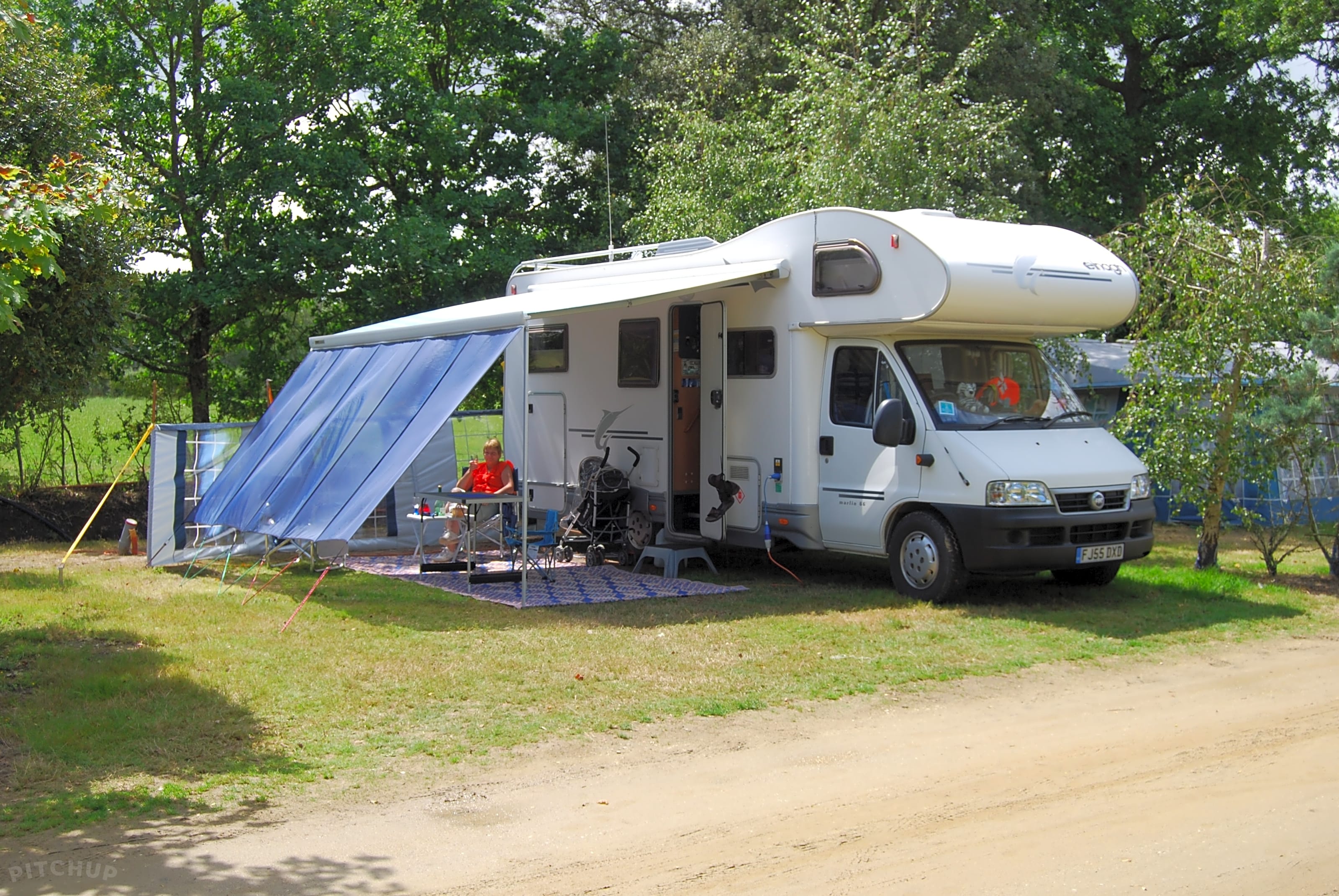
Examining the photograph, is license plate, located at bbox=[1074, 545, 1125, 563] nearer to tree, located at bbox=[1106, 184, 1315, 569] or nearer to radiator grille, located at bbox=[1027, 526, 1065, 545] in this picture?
radiator grille, located at bbox=[1027, 526, 1065, 545]

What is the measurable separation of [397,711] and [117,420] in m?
13.4

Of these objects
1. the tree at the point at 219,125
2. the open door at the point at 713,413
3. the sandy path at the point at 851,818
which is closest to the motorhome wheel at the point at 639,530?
the open door at the point at 713,413

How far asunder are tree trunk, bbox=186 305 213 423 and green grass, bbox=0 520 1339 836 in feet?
22.2

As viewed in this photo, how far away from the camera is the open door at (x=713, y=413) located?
11.4 metres

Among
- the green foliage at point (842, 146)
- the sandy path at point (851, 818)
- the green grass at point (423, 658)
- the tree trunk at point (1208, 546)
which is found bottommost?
the sandy path at point (851, 818)

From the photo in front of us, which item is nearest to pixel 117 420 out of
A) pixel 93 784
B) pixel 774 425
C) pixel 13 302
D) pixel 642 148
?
pixel 642 148

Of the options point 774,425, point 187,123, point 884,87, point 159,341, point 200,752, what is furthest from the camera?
point 159,341

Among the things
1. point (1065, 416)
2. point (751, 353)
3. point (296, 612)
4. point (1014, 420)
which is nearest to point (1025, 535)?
point (1014, 420)

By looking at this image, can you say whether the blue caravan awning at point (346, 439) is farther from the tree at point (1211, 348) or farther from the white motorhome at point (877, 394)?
the tree at point (1211, 348)

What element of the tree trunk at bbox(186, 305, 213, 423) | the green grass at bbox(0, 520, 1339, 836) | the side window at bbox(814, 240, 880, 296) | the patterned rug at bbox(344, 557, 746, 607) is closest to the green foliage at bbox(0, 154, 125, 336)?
the green grass at bbox(0, 520, 1339, 836)

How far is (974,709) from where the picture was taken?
712 cm

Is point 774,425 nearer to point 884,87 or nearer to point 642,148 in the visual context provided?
point 884,87

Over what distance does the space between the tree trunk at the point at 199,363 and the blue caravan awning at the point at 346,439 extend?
6.75 m

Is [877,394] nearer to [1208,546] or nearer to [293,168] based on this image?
[1208,546]
